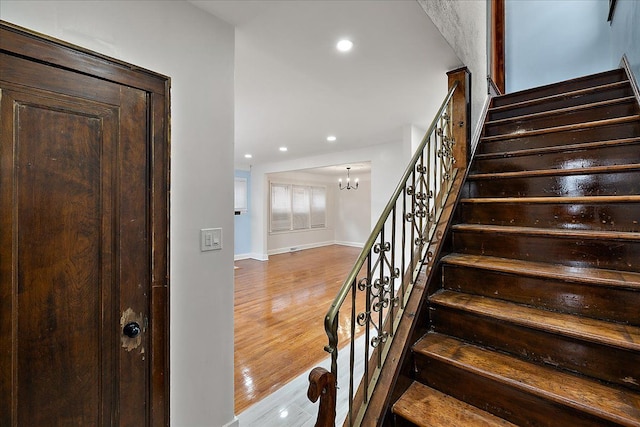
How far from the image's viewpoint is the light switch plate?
1.57m

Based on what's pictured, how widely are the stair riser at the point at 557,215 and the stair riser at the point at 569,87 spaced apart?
1933 mm

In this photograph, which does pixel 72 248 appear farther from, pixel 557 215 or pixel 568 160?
pixel 568 160

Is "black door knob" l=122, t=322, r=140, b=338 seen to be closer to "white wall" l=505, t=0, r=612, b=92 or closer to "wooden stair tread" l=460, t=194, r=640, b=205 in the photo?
"wooden stair tread" l=460, t=194, r=640, b=205

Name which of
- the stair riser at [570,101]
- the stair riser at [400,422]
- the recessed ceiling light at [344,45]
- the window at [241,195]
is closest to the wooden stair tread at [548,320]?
the stair riser at [400,422]

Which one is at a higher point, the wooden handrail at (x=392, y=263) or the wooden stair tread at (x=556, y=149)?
the wooden stair tread at (x=556, y=149)

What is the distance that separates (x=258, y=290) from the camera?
4789mm

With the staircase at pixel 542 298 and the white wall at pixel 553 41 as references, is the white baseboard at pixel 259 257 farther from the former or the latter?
the white wall at pixel 553 41

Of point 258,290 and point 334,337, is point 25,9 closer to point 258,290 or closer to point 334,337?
point 334,337

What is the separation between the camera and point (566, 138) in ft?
7.38

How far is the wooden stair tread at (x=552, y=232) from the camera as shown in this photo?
56.8 inches

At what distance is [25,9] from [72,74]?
22 cm

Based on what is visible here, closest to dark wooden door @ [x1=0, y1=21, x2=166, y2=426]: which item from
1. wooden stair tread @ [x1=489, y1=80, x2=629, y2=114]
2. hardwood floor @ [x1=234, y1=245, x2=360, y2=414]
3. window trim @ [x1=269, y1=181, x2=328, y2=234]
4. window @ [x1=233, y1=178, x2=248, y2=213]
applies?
hardwood floor @ [x1=234, y1=245, x2=360, y2=414]

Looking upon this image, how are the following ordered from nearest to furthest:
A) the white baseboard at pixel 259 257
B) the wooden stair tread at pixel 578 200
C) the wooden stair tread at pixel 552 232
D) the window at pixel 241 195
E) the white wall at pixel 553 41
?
the wooden stair tread at pixel 552 232, the wooden stair tread at pixel 578 200, the white wall at pixel 553 41, the white baseboard at pixel 259 257, the window at pixel 241 195

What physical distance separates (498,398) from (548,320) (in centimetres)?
42
